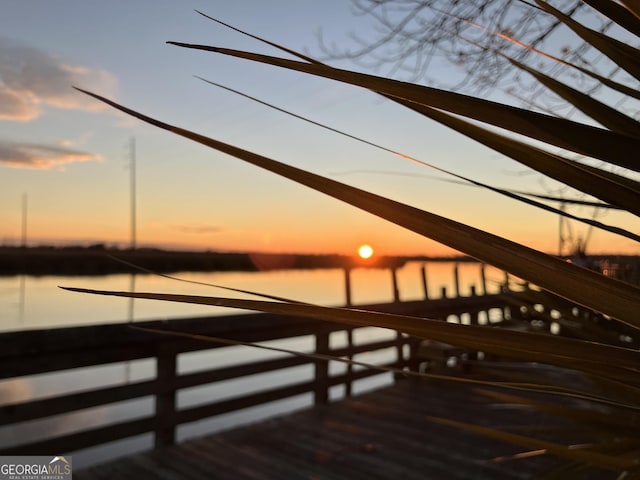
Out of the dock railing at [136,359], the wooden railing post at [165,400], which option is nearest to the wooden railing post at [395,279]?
the dock railing at [136,359]

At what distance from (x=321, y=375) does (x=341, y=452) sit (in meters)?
1.32

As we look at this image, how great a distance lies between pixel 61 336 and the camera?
9.87 feet

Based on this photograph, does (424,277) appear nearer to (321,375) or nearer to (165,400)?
(321,375)

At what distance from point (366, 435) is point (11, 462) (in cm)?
220

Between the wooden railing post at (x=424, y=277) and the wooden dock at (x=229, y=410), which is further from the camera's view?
the wooden railing post at (x=424, y=277)

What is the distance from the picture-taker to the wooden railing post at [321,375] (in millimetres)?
4891

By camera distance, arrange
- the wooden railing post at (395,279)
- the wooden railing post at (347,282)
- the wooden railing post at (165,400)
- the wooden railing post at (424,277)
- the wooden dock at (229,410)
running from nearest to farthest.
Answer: the wooden dock at (229,410) < the wooden railing post at (165,400) < the wooden railing post at (347,282) < the wooden railing post at (395,279) < the wooden railing post at (424,277)

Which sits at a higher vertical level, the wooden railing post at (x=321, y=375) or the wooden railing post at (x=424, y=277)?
the wooden railing post at (x=424, y=277)

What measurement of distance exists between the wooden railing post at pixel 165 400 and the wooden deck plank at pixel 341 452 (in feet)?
0.29

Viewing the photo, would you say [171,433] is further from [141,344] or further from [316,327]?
[316,327]

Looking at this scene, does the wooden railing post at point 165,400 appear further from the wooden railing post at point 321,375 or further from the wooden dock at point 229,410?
the wooden railing post at point 321,375

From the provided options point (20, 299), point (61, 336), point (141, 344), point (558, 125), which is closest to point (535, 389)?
point (558, 125)

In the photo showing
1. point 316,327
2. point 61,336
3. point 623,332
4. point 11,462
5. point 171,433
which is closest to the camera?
point 623,332

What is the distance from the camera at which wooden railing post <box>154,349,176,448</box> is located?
11.9 feet
